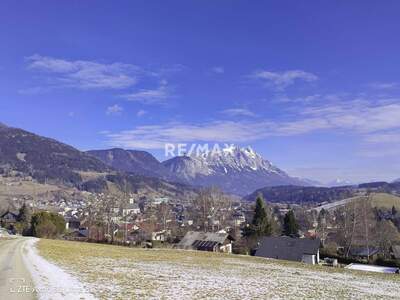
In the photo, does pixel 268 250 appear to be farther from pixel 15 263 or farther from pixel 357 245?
pixel 15 263

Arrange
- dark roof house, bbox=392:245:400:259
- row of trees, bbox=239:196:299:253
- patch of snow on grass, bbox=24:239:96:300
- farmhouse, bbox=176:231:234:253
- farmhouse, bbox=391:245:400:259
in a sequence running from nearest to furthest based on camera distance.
Answer: patch of snow on grass, bbox=24:239:96:300 → farmhouse, bbox=176:231:234:253 → dark roof house, bbox=392:245:400:259 → farmhouse, bbox=391:245:400:259 → row of trees, bbox=239:196:299:253

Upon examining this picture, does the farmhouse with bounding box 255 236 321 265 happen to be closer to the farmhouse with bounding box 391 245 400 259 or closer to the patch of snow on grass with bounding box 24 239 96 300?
the farmhouse with bounding box 391 245 400 259

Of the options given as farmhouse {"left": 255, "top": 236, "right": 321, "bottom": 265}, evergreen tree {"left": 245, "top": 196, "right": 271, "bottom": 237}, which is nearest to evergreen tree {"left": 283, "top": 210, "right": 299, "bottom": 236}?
evergreen tree {"left": 245, "top": 196, "right": 271, "bottom": 237}

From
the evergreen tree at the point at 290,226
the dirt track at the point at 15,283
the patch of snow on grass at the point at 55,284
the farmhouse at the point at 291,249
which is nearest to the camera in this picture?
the dirt track at the point at 15,283

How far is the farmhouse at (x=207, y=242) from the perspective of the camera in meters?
78.4

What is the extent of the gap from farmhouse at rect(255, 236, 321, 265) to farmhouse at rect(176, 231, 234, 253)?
442 inches

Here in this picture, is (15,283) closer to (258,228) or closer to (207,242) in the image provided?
(207,242)

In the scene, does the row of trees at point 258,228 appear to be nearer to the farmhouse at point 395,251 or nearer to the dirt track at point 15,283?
the farmhouse at point 395,251

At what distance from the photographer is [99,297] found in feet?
51.0

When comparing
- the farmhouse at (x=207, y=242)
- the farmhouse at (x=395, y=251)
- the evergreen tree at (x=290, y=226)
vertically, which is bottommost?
the farmhouse at (x=395, y=251)

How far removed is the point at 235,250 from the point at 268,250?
47.1ft

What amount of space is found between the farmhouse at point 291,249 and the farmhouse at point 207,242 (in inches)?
442

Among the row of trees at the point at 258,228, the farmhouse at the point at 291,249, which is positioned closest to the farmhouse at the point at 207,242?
the row of trees at the point at 258,228

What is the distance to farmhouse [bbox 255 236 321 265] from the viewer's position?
212ft
